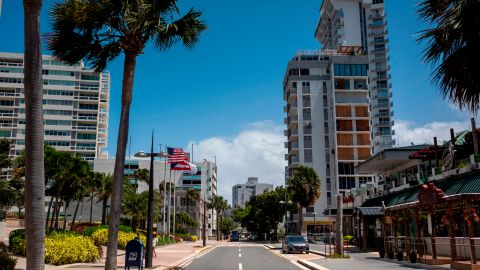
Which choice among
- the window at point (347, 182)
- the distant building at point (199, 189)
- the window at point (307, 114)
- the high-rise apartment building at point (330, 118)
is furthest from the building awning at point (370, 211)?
the distant building at point (199, 189)

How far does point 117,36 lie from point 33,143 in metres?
8.32

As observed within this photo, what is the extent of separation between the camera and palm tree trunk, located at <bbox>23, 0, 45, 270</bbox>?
819 cm

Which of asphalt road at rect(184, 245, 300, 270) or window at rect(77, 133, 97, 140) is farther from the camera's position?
window at rect(77, 133, 97, 140)

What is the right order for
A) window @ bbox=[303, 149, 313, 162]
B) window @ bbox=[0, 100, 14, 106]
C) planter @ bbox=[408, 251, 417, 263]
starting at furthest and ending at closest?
window @ bbox=[0, 100, 14, 106] → window @ bbox=[303, 149, 313, 162] → planter @ bbox=[408, 251, 417, 263]

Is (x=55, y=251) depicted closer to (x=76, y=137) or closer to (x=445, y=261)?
(x=445, y=261)

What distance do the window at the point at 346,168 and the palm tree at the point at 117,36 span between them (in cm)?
7753

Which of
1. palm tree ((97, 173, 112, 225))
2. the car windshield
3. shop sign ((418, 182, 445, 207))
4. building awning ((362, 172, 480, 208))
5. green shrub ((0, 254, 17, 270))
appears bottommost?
the car windshield

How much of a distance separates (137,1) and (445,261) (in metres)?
17.1

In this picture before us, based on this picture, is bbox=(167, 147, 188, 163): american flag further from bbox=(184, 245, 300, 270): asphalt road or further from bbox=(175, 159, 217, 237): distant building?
bbox=(175, 159, 217, 237): distant building

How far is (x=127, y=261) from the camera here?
1612 cm

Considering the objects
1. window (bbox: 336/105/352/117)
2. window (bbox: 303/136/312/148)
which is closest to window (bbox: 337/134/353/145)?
window (bbox: 336/105/352/117)

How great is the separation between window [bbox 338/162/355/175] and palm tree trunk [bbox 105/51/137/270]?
7843cm

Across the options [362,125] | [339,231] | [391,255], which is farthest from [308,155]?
[391,255]

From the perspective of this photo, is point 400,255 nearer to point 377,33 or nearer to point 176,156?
point 176,156
